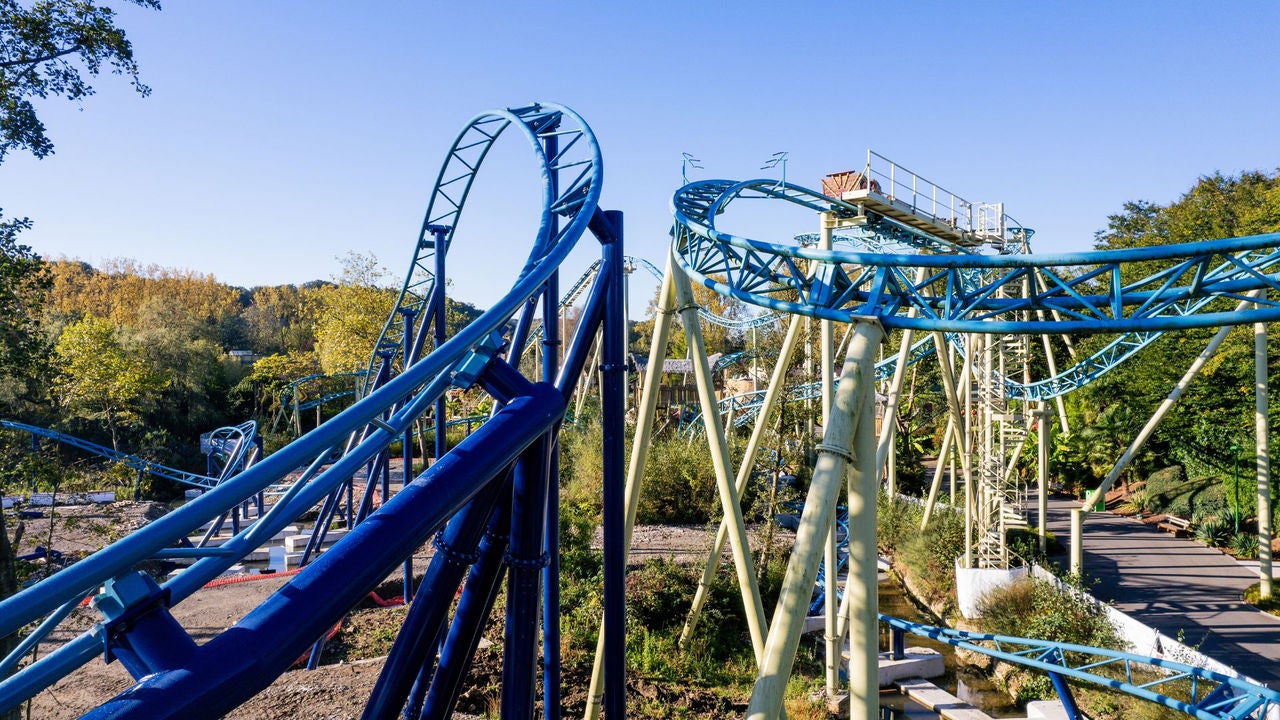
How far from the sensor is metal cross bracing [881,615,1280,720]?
259 inches

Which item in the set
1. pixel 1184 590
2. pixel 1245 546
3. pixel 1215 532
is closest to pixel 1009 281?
pixel 1184 590

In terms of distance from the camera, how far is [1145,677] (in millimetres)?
8141

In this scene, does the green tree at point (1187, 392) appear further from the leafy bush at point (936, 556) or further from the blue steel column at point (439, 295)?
Result: the blue steel column at point (439, 295)

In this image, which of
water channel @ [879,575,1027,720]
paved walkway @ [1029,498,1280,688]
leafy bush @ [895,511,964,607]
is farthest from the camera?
leafy bush @ [895,511,964,607]

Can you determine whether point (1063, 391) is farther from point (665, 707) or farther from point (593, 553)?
point (665, 707)

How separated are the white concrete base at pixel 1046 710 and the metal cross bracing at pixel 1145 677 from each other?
437 millimetres

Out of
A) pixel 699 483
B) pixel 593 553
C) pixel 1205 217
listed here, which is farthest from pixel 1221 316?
pixel 1205 217

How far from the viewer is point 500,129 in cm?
882

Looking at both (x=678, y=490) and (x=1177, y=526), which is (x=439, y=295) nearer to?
(x=678, y=490)

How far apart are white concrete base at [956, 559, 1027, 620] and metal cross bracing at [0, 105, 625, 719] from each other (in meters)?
7.43

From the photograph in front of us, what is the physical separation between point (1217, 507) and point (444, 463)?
17.3 m

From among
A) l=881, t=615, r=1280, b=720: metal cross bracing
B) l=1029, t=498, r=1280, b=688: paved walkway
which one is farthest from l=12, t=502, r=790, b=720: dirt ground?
l=1029, t=498, r=1280, b=688: paved walkway

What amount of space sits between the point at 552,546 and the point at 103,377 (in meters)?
23.1

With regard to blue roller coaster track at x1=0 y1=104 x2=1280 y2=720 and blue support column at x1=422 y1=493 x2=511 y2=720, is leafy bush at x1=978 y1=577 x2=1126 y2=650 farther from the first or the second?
blue support column at x1=422 y1=493 x2=511 y2=720
